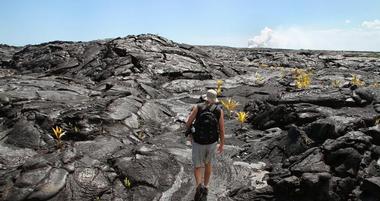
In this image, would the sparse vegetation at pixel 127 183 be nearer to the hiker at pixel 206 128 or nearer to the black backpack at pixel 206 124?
the hiker at pixel 206 128

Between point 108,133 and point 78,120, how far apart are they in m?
1.45

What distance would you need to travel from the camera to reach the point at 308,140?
13.5 m

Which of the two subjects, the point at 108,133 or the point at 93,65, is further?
the point at 93,65

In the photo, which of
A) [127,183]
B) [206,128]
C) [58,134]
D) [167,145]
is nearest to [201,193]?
[206,128]

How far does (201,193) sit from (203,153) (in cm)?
121

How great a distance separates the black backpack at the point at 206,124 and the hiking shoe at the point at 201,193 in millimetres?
1393

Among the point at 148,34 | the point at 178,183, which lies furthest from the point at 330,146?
the point at 148,34

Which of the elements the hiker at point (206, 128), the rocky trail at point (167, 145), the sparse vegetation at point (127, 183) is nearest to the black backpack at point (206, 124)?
the hiker at point (206, 128)

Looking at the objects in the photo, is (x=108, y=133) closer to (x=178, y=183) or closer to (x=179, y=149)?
(x=179, y=149)

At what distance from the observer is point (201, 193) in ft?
35.6

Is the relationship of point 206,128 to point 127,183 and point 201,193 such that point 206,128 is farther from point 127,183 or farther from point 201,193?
point 127,183

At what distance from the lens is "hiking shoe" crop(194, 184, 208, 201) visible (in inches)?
427

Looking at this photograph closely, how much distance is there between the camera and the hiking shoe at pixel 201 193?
10836mm

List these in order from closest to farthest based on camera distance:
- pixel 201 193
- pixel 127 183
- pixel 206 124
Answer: pixel 206 124, pixel 201 193, pixel 127 183
